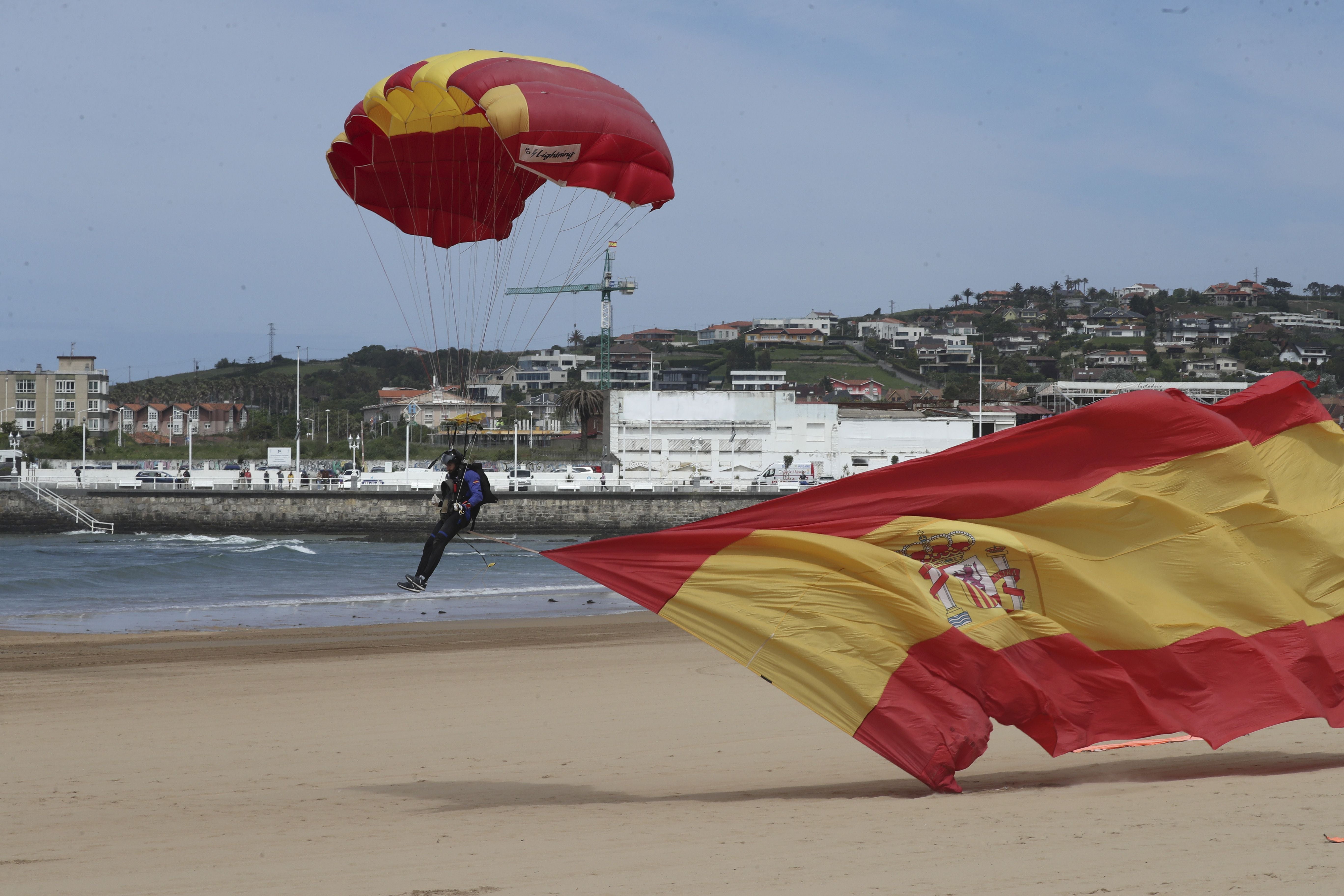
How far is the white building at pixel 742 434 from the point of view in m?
53.4

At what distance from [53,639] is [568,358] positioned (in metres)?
156

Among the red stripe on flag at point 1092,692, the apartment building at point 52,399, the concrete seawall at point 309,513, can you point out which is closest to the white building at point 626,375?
the apartment building at point 52,399

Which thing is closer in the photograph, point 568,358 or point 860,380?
point 860,380

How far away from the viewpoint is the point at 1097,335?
16875 centimetres

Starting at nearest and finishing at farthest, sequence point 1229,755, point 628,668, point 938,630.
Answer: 1. point 938,630
2. point 1229,755
3. point 628,668

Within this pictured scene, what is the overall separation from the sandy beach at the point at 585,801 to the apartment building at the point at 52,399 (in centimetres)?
9496

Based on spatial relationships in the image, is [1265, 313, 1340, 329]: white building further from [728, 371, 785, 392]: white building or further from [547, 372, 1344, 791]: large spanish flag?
Result: [547, 372, 1344, 791]: large spanish flag

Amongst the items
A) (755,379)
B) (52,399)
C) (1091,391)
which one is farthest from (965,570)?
(755,379)

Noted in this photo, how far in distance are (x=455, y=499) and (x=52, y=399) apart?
329 feet

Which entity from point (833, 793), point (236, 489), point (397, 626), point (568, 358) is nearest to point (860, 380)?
point (568, 358)

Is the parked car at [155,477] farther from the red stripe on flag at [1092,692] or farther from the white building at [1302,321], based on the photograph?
the white building at [1302,321]

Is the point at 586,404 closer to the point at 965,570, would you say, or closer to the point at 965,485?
the point at 965,485

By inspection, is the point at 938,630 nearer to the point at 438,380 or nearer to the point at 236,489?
the point at 438,380

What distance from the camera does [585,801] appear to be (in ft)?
18.9
